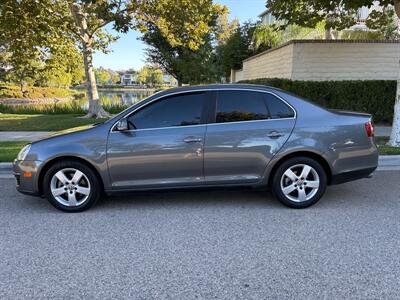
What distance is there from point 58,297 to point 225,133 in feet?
8.96

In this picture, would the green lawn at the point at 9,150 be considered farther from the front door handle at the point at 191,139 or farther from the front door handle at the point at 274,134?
the front door handle at the point at 274,134

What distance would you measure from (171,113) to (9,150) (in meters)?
5.52

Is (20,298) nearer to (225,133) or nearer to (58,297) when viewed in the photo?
(58,297)

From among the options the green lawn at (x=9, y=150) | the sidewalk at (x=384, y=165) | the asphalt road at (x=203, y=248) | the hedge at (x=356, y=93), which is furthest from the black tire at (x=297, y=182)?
the hedge at (x=356, y=93)

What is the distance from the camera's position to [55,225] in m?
4.50

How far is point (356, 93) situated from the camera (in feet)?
39.3

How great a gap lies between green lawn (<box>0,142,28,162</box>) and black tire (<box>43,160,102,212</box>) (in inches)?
128

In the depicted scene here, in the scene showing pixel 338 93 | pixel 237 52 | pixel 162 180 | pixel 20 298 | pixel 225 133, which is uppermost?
pixel 237 52

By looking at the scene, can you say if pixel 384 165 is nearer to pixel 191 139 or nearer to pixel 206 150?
pixel 206 150

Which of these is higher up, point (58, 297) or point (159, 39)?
point (159, 39)

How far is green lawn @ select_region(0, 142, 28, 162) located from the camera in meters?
7.71

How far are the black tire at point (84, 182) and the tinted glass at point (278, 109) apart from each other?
246cm

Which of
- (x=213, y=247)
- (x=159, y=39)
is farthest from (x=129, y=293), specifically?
(x=159, y=39)

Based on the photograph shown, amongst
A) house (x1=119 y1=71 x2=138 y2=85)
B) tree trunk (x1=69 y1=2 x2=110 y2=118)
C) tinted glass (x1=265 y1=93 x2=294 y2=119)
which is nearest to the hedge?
tinted glass (x1=265 y1=93 x2=294 y2=119)
